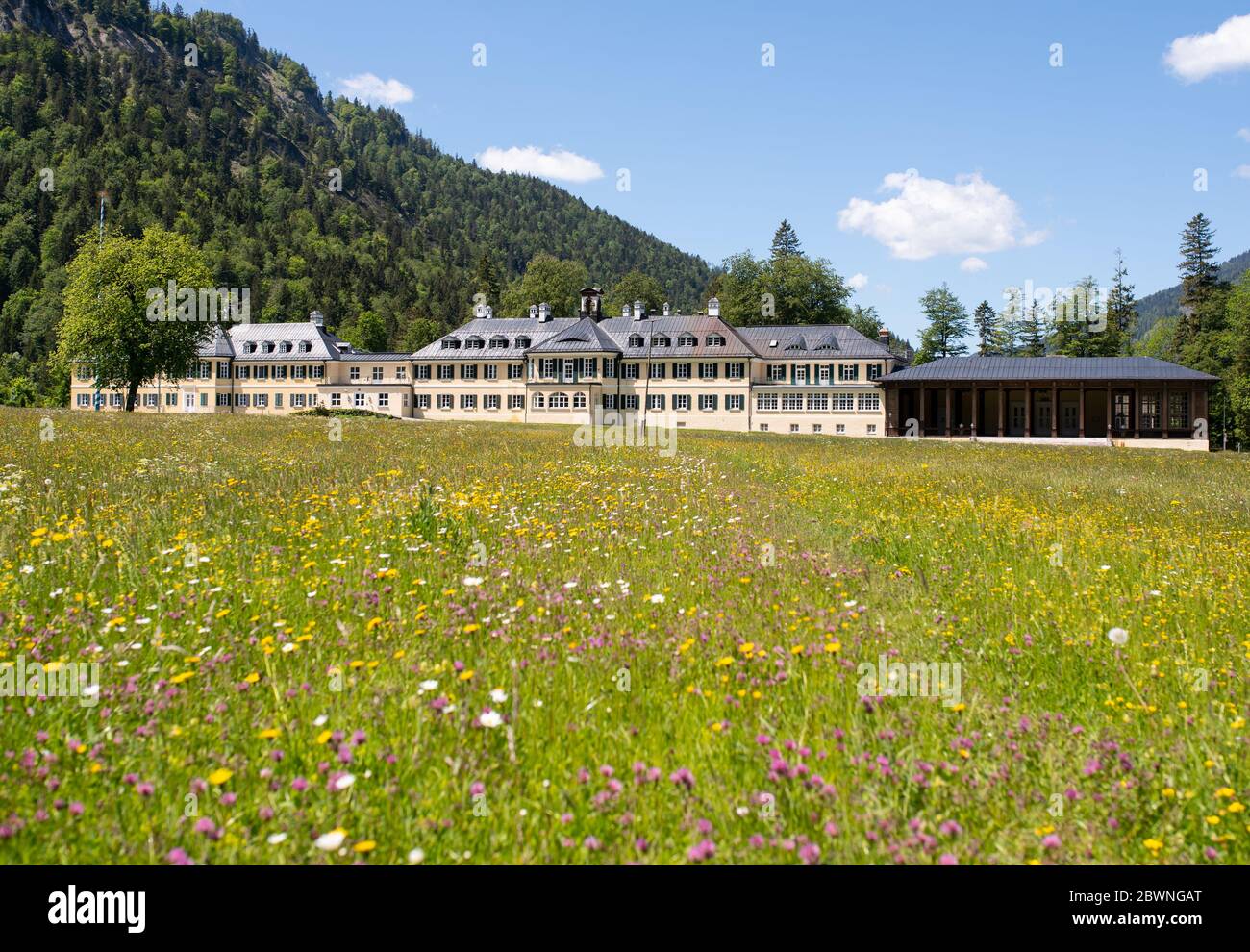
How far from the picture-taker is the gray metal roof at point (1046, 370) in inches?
2229

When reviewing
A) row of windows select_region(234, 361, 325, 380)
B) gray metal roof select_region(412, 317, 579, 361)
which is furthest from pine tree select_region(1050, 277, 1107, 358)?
row of windows select_region(234, 361, 325, 380)

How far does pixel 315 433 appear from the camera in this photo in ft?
76.7

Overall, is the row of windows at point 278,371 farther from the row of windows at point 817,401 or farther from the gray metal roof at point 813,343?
the row of windows at point 817,401

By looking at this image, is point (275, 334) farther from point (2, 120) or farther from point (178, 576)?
point (2, 120)

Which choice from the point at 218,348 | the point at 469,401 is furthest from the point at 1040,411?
the point at 218,348

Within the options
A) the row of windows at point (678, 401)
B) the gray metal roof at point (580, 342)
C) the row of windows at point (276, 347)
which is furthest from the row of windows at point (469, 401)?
the row of windows at point (276, 347)

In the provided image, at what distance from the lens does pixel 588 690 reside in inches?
169

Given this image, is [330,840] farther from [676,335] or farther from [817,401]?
[676,335]

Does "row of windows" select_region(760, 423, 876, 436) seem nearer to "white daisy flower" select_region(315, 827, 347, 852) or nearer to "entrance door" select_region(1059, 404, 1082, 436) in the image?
"entrance door" select_region(1059, 404, 1082, 436)

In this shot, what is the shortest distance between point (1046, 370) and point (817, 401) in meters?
18.6

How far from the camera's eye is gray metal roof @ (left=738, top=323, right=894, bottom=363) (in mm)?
69125
